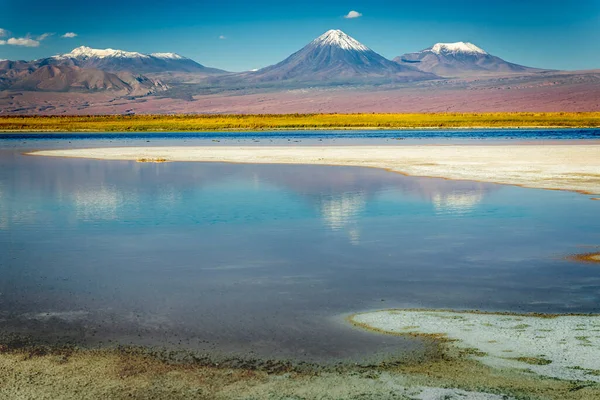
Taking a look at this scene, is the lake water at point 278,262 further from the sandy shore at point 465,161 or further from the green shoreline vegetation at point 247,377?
the sandy shore at point 465,161

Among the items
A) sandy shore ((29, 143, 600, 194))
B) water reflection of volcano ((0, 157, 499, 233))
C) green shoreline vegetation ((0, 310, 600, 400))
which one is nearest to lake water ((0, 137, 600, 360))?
water reflection of volcano ((0, 157, 499, 233))

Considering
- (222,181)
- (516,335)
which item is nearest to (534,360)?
(516,335)

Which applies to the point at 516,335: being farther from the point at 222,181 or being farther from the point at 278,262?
the point at 222,181

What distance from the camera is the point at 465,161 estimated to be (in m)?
31.1

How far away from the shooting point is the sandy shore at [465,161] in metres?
23.3

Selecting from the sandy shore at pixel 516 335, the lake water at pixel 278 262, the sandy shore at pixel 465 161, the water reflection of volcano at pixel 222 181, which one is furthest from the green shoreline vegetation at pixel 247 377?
the sandy shore at pixel 465 161

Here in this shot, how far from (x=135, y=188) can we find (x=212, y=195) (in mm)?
3562

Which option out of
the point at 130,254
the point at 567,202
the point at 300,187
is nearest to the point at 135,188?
the point at 300,187

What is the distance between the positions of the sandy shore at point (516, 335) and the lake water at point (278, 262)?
1.31ft

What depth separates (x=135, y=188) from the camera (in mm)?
22531

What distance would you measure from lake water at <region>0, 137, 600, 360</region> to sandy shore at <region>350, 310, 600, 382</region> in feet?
1.31

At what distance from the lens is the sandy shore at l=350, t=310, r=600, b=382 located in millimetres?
6625

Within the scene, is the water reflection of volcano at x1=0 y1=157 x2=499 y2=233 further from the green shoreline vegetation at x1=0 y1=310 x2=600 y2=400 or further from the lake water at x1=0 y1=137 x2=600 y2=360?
the green shoreline vegetation at x1=0 y1=310 x2=600 y2=400

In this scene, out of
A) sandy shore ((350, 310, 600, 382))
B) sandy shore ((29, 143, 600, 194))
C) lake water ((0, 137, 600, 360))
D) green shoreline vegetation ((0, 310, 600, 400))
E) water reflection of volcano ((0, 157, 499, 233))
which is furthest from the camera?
sandy shore ((29, 143, 600, 194))
